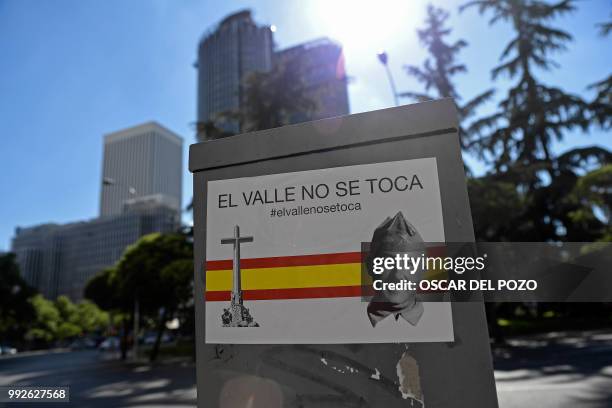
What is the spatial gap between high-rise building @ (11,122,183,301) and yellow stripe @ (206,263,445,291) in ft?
377

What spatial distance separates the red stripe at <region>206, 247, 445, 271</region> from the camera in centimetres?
241

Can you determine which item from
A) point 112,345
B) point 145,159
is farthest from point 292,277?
point 145,159

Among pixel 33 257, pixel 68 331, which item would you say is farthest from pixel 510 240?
pixel 33 257

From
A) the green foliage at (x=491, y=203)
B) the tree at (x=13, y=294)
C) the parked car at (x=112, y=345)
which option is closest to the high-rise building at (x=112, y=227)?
the tree at (x=13, y=294)

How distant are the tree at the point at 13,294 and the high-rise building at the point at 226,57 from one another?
6589 centimetres

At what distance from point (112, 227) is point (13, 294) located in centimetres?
8466

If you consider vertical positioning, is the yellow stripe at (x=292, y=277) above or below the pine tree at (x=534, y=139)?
below

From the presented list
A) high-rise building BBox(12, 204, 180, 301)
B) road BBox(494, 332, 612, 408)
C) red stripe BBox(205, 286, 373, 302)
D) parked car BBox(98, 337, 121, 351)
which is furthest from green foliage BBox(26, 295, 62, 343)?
red stripe BBox(205, 286, 373, 302)

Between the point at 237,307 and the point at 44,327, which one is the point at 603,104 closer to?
the point at 237,307

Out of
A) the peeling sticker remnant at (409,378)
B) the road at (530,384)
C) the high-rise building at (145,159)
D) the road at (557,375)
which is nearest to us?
the peeling sticker remnant at (409,378)

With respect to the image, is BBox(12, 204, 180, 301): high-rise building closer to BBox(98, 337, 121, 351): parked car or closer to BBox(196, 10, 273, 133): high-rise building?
BBox(196, 10, 273, 133): high-rise building

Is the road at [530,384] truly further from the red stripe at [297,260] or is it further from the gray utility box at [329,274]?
the red stripe at [297,260]

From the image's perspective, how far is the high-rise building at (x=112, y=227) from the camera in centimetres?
11669

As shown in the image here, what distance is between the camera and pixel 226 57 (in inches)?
4291
